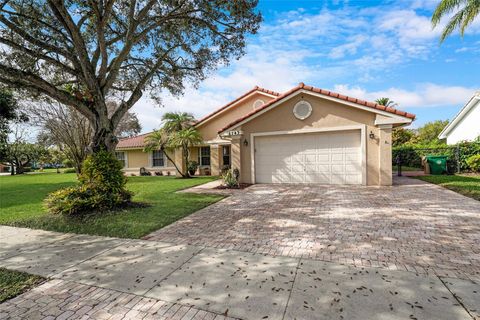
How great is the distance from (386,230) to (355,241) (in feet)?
3.51

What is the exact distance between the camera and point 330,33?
10.6m

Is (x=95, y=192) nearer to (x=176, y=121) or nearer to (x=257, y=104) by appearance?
(x=176, y=121)

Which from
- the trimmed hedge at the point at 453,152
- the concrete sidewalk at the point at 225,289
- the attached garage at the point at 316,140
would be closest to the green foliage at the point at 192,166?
the attached garage at the point at 316,140

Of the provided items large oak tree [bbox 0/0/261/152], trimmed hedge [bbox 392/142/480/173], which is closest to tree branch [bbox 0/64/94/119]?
large oak tree [bbox 0/0/261/152]

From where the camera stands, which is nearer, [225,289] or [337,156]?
[225,289]

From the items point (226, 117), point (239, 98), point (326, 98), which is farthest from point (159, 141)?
point (326, 98)

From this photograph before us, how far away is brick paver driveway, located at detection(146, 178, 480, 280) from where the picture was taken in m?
3.72

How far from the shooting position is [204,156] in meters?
20.0

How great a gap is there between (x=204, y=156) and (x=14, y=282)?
16.8 metres

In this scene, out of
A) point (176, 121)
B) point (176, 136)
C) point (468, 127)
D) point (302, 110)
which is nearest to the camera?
point (302, 110)

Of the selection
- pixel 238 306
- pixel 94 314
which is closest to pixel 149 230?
pixel 94 314

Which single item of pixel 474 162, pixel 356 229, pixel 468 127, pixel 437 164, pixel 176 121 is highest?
pixel 176 121

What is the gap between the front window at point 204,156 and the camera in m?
19.9

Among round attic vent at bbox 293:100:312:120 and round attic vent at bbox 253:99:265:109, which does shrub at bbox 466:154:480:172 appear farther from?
round attic vent at bbox 253:99:265:109
